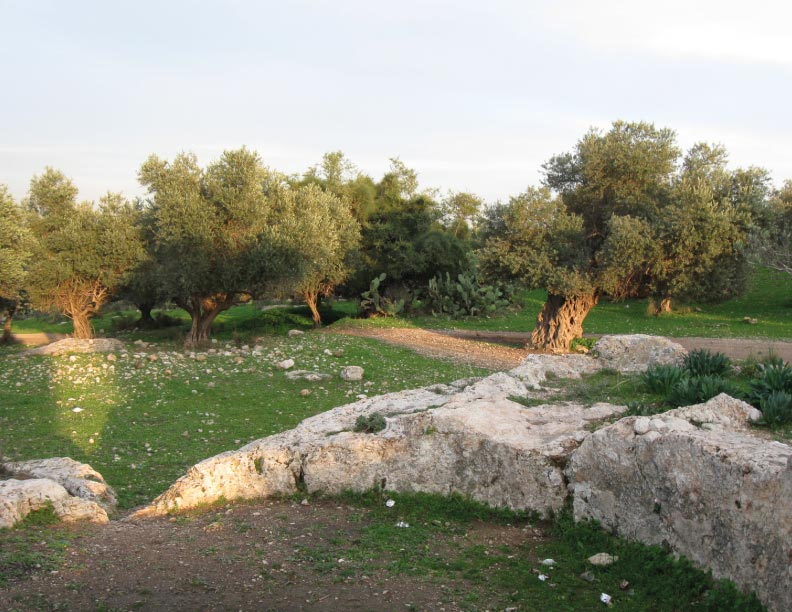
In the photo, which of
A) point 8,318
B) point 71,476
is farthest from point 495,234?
point 8,318

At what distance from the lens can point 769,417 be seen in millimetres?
8844

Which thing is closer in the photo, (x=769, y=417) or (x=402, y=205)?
(x=769, y=417)

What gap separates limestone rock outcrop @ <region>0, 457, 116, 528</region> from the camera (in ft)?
27.9

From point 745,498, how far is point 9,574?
738cm

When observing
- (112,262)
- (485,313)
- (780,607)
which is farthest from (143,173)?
(780,607)

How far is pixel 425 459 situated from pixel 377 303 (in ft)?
98.2

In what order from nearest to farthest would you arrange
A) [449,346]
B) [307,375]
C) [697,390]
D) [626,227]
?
[697,390] < [307,375] < [626,227] < [449,346]

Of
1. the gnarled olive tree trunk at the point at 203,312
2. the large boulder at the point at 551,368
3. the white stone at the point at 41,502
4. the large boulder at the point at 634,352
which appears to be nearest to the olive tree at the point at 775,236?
the large boulder at the point at 634,352

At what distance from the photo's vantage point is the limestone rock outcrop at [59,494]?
8.49m

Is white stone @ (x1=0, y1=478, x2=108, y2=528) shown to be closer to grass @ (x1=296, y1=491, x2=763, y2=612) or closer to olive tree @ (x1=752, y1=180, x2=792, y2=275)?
grass @ (x1=296, y1=491, x2=763, y2=612)

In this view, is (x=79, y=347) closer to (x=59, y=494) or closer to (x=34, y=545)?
(x=59, y=494)

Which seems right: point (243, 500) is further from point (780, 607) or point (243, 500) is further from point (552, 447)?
point (780, 607)

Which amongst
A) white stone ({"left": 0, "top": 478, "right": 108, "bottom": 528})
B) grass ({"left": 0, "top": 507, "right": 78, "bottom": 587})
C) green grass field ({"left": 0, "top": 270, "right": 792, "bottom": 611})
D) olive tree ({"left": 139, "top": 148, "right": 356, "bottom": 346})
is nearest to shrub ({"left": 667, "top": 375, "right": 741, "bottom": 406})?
green grass field ({"left": 0, "top": 270, "right": 792, "bottom": 611})

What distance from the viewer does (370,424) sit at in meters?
10.2
